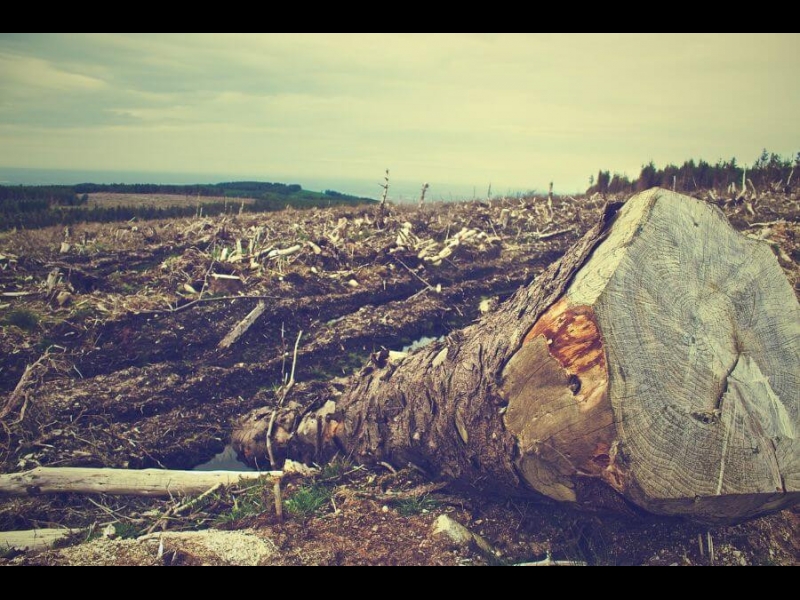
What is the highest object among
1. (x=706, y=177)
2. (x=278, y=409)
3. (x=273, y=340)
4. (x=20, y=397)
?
(x=706, y=177)

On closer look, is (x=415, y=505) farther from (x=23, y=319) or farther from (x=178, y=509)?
(x=23, y=319)

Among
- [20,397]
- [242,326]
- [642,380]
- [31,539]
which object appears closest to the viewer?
[642,380]

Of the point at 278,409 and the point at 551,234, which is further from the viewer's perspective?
the point at 551,234

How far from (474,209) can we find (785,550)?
4.91m

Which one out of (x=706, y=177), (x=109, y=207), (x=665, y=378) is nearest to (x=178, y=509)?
(x=665, y=378)

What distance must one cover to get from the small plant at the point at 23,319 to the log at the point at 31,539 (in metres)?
1.68

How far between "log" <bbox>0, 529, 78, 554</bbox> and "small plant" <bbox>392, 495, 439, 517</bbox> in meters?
2.22

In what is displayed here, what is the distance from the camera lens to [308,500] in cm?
378

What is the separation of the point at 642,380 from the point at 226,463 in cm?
324

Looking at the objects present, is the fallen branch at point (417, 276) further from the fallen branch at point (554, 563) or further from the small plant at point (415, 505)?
the fallen branch at point (554, 563)

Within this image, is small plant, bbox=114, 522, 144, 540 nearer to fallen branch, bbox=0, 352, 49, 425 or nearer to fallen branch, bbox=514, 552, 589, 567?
fallen branch, bbox=0, 352, 49, 425

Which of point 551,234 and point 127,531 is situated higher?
point 551,234

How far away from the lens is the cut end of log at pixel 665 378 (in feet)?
9.64

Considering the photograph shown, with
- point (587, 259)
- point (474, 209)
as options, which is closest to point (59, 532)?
point (587, 259)
